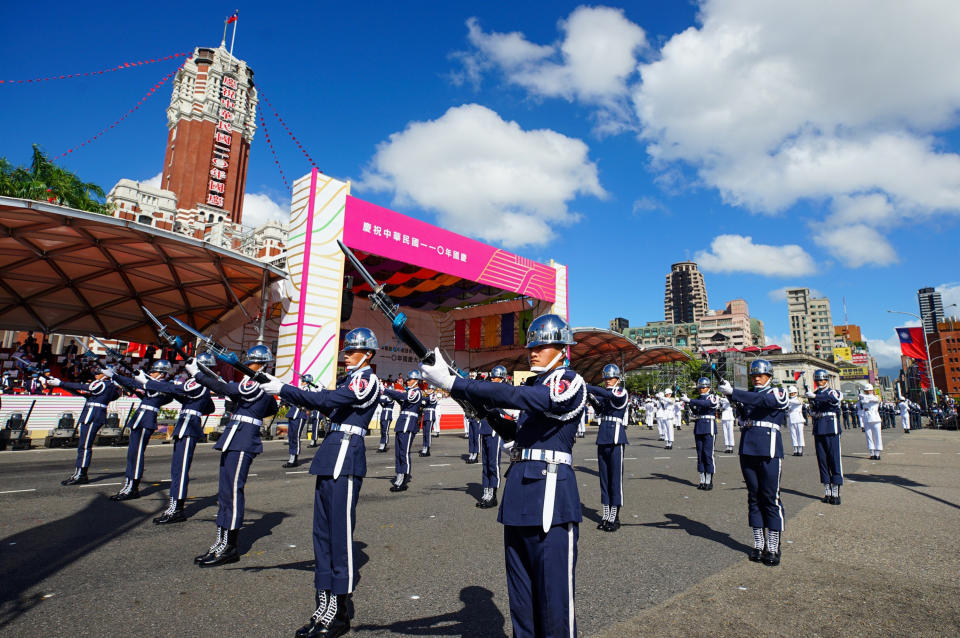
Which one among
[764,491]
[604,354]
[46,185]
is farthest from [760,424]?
[604,354]

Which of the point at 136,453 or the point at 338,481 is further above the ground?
the point at 338,481

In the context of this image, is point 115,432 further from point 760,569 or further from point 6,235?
point 760,569

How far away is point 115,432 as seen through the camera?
1703 centimetres

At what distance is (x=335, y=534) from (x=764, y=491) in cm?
508

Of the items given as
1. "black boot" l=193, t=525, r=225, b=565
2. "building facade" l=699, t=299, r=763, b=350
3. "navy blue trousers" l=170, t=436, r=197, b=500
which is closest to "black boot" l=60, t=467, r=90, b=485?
"navy blue trousers" l=170, t=436, r=197, b=500

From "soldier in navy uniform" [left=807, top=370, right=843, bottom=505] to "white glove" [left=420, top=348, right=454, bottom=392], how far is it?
9.51 m

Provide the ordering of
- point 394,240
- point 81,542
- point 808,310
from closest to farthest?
point 81,542
point 394,240
point 808,310

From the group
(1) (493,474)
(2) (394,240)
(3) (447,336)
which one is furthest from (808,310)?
(1) (493,474)

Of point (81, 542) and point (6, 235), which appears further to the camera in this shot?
point (6, 235)

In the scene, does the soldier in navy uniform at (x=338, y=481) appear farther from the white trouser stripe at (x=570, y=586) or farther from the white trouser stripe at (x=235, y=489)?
the white trouser stripe at (x=570, y=586)

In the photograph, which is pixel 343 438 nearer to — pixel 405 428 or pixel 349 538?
pixel 349 538

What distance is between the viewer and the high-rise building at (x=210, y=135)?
76.0 metres

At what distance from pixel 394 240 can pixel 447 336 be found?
19315 mm

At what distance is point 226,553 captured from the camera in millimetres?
5438
